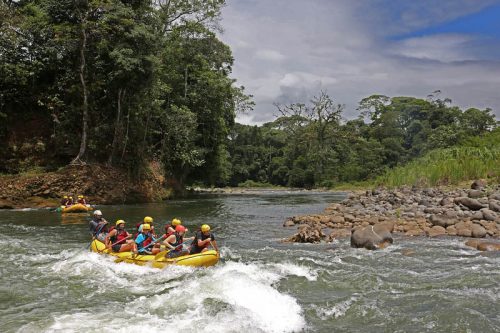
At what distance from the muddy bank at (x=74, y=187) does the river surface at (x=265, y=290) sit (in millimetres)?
10707

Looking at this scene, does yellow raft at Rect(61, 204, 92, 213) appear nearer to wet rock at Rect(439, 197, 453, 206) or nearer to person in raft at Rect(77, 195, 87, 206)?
person in raft at Rect(77, 195, 87, 206)

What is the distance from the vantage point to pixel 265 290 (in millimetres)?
7984

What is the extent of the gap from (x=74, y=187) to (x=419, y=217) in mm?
17641

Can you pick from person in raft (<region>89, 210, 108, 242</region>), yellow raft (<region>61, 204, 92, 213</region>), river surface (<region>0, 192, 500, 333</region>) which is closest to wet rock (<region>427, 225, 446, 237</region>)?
river surface (<region>0, 192, 500, 333</region>)

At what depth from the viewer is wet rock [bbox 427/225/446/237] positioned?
13000 mm

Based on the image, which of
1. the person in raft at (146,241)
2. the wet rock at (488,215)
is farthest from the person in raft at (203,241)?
the wet rock at (488,215)

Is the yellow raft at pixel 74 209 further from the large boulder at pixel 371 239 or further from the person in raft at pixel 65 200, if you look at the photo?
the large boulder at pixel 371 239

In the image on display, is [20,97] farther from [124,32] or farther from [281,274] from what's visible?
[281,274]

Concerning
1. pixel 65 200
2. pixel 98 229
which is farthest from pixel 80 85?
pixel 98 229

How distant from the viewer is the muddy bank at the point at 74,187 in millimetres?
22641

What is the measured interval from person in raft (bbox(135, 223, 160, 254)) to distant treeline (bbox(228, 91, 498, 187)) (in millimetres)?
40495

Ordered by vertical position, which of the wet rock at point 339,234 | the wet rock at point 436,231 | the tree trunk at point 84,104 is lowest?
the wet rock at point 339,234

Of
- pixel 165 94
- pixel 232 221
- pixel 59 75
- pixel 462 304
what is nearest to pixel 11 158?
pixel 59 75

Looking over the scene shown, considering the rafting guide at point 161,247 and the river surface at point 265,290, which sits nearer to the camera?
the river surface at point 265,290
